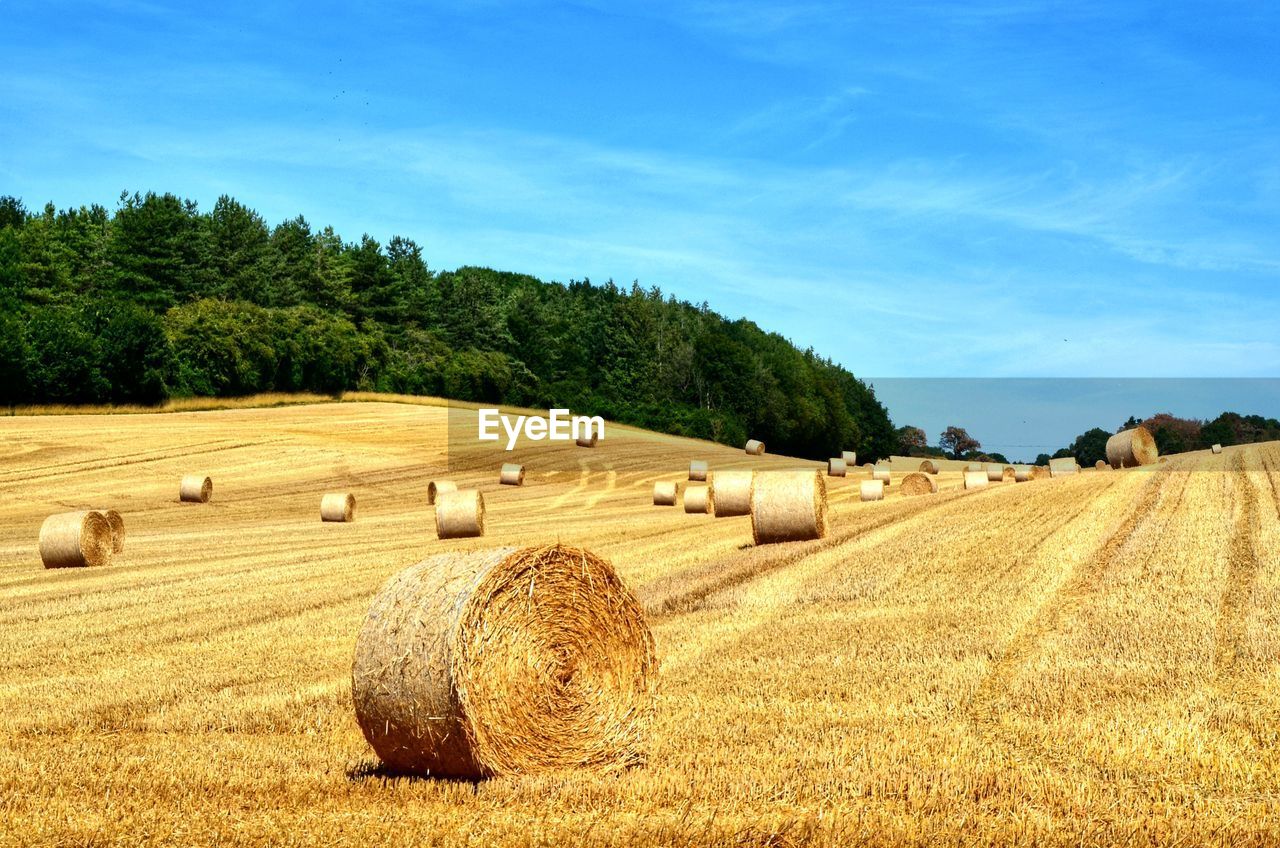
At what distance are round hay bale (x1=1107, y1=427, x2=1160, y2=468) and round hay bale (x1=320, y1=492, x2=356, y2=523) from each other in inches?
778

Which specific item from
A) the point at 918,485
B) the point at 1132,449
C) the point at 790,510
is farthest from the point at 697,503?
the point at 1132,449

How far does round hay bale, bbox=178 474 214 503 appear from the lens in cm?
3500

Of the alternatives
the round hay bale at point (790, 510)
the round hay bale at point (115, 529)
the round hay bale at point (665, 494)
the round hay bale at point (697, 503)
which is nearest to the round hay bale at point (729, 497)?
the round hay bale at point (697, 503)

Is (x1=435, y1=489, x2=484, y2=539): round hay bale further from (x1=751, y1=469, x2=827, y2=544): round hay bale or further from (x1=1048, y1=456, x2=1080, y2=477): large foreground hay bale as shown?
(x1=1048, y1=456, x2=1080, y2=477): large foreground hay bale

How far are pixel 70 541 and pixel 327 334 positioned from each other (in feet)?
145

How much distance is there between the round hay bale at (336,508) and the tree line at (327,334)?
22.7m

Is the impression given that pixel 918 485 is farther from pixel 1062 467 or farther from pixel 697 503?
pixel 1062 467

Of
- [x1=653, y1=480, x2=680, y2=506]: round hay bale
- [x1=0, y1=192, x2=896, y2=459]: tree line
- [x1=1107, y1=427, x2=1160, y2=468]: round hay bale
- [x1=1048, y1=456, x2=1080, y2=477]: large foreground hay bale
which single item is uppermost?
[x1=0, y1=192, x2=896, y2=459]: tree line

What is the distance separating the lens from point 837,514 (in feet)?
78.0

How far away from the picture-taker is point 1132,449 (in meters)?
32.9

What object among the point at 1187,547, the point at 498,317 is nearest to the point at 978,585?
the point at 1187,547

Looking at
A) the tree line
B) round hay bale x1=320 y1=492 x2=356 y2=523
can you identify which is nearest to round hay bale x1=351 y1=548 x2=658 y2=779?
round hay bale x1=320 y1=492 x2=356 y2=523

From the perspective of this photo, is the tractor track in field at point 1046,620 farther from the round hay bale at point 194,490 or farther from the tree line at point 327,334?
the tree line at point 327,334

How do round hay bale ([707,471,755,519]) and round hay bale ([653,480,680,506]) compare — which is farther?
round hay bale ([653,480,680,506])
